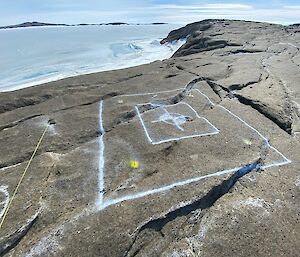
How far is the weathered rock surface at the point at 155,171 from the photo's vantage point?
4.79 meters

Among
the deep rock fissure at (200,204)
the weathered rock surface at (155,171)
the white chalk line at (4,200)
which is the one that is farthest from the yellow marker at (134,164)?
the white chalk line at (4,200)

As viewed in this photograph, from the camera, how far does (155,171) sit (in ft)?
19.6

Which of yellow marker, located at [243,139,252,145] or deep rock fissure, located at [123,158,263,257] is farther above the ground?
deep rock fissure, located at [123,158,263,257]

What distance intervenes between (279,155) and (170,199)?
2558 millimetres

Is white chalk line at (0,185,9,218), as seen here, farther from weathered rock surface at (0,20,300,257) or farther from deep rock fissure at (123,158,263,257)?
deep rock fissure at (123,158,263,257)

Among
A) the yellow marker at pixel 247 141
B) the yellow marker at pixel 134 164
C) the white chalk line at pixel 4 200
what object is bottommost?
the yellow marker at pixel 247 141

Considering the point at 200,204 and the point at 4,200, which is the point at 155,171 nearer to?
the point at 200,204

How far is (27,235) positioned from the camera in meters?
4.81

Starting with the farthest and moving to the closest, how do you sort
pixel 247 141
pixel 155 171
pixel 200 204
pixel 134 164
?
1. pixel 247 141
2. pixel 134 164
3. pixel 155 171
4. pixel 200 204

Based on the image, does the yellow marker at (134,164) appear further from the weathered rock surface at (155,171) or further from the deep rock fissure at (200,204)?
the deep rock fissure at (200,204)

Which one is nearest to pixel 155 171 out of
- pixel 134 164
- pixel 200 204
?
pixel 134 164

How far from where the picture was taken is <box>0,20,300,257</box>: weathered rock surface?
189 inches

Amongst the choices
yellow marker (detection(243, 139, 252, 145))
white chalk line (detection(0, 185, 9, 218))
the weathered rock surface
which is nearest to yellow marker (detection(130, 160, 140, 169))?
the weathered rock surface

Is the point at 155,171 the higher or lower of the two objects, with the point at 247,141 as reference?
higher
